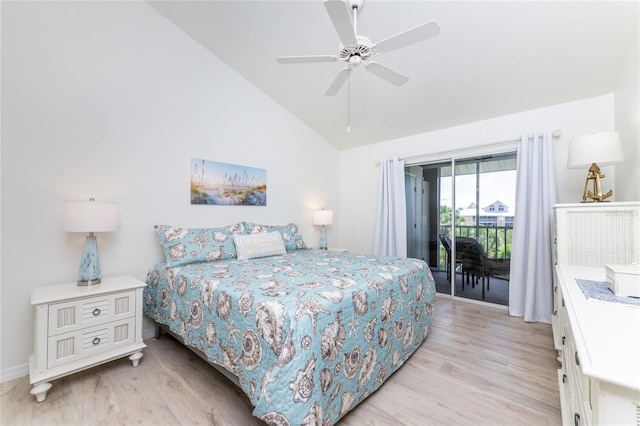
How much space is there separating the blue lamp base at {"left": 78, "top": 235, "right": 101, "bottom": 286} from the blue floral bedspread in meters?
0.46

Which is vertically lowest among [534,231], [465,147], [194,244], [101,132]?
[194,244]

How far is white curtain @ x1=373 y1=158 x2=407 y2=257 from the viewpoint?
418 cm

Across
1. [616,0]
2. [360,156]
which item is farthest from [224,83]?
[616,0]

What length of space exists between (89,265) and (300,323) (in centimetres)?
184

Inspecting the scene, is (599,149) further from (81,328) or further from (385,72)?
(81,328)

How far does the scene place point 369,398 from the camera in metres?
1.77

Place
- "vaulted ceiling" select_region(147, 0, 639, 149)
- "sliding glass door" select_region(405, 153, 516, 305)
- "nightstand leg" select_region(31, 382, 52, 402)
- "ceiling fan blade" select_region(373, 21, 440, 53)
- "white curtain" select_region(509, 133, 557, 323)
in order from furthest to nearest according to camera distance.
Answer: "sliding glass door" select_region(405, 153, 516, 305) < "white curtain" select_region(509, 133, 557, 323) < "vaulted ceiling" select_region(147, 0, 639, 149) < "nightstand leg" select_region(31, 382, 52, 402) < "ceiling fan blade" select_region(373, 21, 440, 53)

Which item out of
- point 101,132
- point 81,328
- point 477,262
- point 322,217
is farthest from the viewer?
point 322,217

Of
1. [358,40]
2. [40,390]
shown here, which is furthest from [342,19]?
[40,390]

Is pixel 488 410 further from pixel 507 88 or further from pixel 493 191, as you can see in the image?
pixel 507 88

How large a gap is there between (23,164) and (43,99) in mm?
532

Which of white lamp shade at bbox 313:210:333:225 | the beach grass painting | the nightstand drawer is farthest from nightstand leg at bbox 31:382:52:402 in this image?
white lamp shade at bbox 313:210:333:225

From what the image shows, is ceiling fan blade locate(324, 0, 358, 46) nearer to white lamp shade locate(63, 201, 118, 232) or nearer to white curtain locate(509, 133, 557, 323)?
white lamp shade locate(63, 201, 118, 232)

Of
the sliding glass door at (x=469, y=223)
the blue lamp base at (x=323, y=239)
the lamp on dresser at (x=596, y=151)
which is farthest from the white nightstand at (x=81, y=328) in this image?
the sliding glass door at (x=469, y=223)
